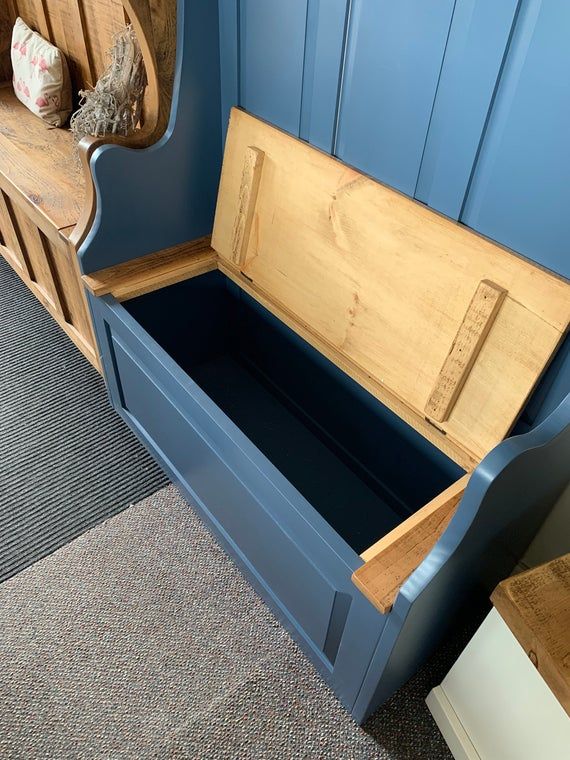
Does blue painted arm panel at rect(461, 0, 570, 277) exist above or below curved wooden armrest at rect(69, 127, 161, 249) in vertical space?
above

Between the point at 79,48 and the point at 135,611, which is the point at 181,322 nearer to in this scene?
the point at 135,611

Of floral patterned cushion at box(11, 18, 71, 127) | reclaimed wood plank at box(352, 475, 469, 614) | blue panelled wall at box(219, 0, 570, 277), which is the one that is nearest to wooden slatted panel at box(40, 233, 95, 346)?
floral patterned cushion at box(11, 18, 71, 127)

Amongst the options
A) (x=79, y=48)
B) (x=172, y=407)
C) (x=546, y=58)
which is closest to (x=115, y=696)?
(x=172, y=407)

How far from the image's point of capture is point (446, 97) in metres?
0.92

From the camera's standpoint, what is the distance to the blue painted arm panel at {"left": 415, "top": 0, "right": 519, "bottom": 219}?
0.81 m

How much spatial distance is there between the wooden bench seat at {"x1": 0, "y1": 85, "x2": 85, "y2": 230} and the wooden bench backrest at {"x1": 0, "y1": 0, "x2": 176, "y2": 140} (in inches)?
8.7

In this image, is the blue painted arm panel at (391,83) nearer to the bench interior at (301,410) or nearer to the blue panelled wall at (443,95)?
the blue panelled wall at (443,95)

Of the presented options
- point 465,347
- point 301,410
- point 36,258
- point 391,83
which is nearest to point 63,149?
point 36,258

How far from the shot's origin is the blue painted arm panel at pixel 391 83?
2.96ft

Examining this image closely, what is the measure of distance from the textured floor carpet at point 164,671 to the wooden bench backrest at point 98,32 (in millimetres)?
1151

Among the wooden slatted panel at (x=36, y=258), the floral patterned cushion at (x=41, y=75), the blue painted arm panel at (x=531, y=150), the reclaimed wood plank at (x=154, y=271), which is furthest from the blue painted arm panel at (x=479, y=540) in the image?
the floral patterned cushion at (x=41, y=75)

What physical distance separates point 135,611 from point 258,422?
1.99 feet

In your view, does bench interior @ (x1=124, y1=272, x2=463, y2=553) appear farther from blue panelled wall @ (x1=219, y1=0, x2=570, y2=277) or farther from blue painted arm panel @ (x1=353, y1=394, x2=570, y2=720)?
blue panelled wall @ (x1=219, y1=0, x2=570, y2=277)

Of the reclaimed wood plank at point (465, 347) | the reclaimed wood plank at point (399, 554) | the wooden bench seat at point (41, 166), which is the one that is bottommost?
the reclaimed wood plank at point (399, 554)
